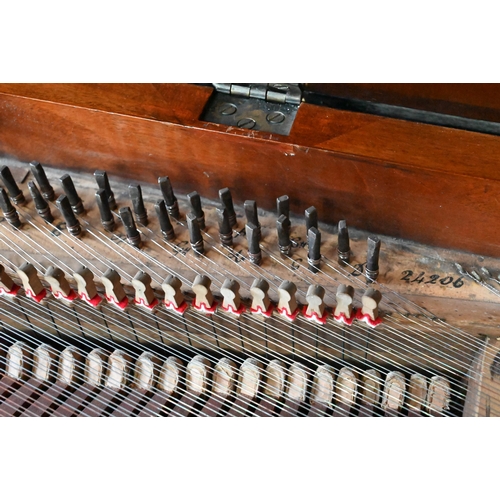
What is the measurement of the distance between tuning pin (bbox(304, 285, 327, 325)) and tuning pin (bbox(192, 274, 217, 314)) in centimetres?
32

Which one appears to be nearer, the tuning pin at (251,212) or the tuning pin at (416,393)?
the tuning pin at (251,212)

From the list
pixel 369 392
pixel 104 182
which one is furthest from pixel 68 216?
pixel 369 392

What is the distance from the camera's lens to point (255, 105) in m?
2.62

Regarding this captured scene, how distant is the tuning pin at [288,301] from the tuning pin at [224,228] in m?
0.31

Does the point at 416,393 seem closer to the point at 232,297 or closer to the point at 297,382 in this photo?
the point at 297,382

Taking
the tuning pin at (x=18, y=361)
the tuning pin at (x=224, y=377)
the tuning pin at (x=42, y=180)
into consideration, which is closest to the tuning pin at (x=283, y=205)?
the tuning pin at (x=224, y=377)

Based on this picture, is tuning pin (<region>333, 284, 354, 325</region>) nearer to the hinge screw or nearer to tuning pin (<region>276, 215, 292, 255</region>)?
tuning pin (<region>276, 215, 292, 255</region>)

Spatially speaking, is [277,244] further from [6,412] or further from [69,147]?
[6,412]

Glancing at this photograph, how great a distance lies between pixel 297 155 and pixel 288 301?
0.48 metres

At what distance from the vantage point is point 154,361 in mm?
2797

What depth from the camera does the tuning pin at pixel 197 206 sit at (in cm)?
253

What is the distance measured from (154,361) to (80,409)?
319 mm

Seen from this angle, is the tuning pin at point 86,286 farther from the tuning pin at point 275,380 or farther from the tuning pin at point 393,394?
the tuning pin at point 393,394

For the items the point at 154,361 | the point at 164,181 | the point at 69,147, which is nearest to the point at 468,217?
the point at 164,181
